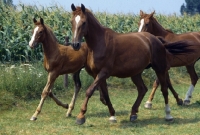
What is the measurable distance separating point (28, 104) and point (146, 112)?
290 cm

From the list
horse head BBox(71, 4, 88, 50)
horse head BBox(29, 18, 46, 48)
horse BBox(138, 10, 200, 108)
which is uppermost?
horse head BBox(71, 4, 88, 50)

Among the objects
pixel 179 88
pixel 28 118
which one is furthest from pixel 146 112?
pixel 179 88

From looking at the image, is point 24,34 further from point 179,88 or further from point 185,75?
point 185,75

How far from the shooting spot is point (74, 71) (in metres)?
10.1

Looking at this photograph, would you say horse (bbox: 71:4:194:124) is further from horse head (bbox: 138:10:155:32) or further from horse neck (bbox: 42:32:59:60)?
horse head (bbox: 138:10:155:32)

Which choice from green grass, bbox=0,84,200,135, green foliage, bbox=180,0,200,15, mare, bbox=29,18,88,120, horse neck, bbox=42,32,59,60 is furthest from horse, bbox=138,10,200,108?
green foliage, bbox=180,0,200,15

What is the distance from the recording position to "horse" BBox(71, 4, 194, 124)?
830 cm

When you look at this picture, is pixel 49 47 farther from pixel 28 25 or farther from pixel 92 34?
pixel 28 25

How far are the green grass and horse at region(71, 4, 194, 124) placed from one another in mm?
307

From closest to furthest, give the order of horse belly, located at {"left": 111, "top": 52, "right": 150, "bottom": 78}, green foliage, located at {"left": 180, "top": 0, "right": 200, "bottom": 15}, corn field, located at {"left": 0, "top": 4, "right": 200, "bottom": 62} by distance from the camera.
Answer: horse belly, located at {"left": 111, "top": 52, "right": 150, "bottom": 78}
corn field, located at {"left": 0, "top": 4, "right": 200, "bottom": 62}
green foliage, located at {"left": 180, "top": 0, "right": 200, "bottom": 15}

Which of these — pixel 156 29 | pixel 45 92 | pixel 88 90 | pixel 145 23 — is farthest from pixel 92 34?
pixel 156 29

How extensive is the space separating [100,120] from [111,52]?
5.29ft

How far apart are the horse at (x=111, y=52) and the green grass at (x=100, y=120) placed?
31 centimetres

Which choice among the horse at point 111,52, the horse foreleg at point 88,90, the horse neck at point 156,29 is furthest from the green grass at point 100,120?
the horse neck at point 156,29
